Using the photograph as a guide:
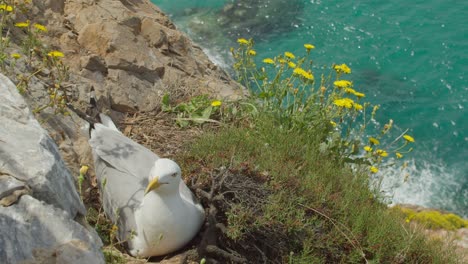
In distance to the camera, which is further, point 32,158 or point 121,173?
point 121,173

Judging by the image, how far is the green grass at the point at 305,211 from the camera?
3.59m

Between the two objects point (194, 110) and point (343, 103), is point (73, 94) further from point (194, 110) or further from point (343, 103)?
point (343, 103)

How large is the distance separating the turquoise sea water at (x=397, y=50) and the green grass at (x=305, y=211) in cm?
407

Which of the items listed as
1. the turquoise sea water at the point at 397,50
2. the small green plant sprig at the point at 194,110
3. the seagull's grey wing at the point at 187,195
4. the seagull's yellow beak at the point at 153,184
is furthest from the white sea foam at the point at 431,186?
the seagull's yellow beak at the point at 153,184

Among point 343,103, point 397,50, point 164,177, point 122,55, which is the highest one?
point 164,177

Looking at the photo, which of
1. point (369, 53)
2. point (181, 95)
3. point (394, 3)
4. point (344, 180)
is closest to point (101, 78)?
point (181, 95)

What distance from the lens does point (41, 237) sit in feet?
8.34

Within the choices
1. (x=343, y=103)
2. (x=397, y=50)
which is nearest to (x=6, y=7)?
(x=343, y=103)

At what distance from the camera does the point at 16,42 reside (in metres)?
5.00

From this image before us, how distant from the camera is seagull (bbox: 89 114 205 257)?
3469mm

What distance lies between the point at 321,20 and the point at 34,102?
8268mm

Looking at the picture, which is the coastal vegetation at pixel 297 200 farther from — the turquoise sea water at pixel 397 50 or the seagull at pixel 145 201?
the turquoise sea water at pixel 397 50

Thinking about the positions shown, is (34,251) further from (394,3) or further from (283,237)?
(394,3)

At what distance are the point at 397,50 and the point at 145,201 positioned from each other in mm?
8098
